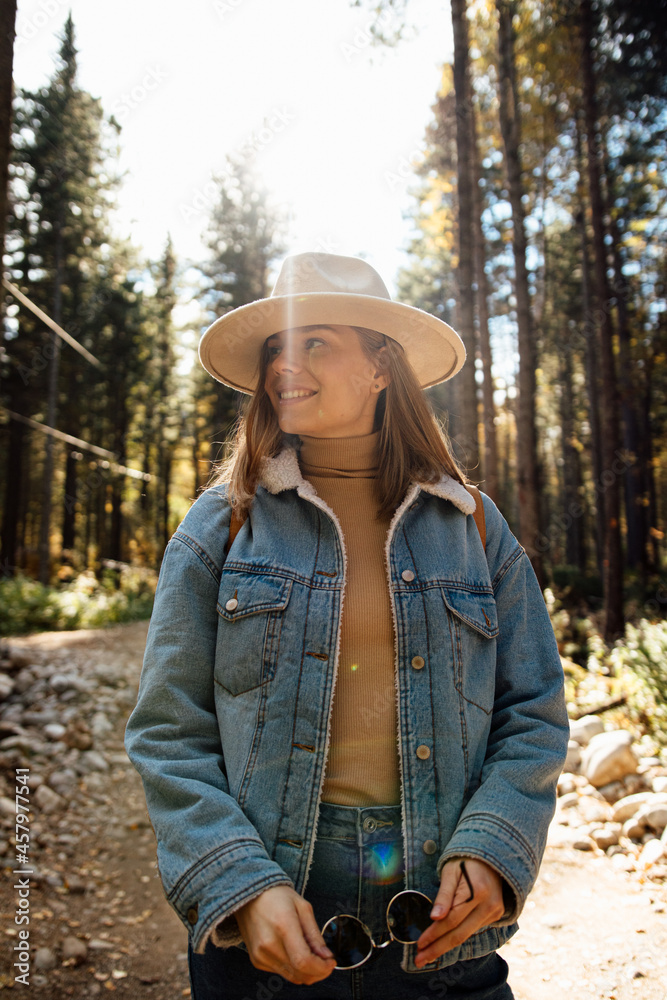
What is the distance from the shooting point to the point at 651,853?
14.6ft

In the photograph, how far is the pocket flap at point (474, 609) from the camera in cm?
168

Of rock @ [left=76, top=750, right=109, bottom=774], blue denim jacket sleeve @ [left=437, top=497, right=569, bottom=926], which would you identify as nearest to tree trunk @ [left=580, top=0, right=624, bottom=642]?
rock @ [left=76, top=750, right=109, bottom=774]

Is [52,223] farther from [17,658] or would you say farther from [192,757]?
[192,757]

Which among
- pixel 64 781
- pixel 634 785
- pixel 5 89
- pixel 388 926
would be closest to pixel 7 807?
pixel 64 781

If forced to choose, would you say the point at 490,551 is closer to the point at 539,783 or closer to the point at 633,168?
the point at 539,783

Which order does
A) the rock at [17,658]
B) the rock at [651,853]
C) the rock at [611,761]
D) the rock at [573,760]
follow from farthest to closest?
the rock at [17,658]
the rock at [573,760]
the rock at [611,761]
the rock at [651,853]

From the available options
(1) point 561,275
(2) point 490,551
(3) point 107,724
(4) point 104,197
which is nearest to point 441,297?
Result: (1) point 561,275

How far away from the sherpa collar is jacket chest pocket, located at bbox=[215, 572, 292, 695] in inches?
11.3

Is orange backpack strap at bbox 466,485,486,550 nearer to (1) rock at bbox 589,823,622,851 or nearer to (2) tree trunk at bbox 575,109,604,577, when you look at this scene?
(1) rock at bbox 589,823,622,851

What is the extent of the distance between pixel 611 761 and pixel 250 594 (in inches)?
200

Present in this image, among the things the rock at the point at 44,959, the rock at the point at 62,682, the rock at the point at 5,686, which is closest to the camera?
the rock at the point at 44,959

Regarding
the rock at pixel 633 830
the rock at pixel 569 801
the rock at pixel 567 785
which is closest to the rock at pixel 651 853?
the rock at pixel 633 830

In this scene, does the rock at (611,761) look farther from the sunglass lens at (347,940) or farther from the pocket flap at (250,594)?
the pocket flap at (250,594)

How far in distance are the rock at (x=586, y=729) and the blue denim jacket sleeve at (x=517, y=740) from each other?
201 inches
